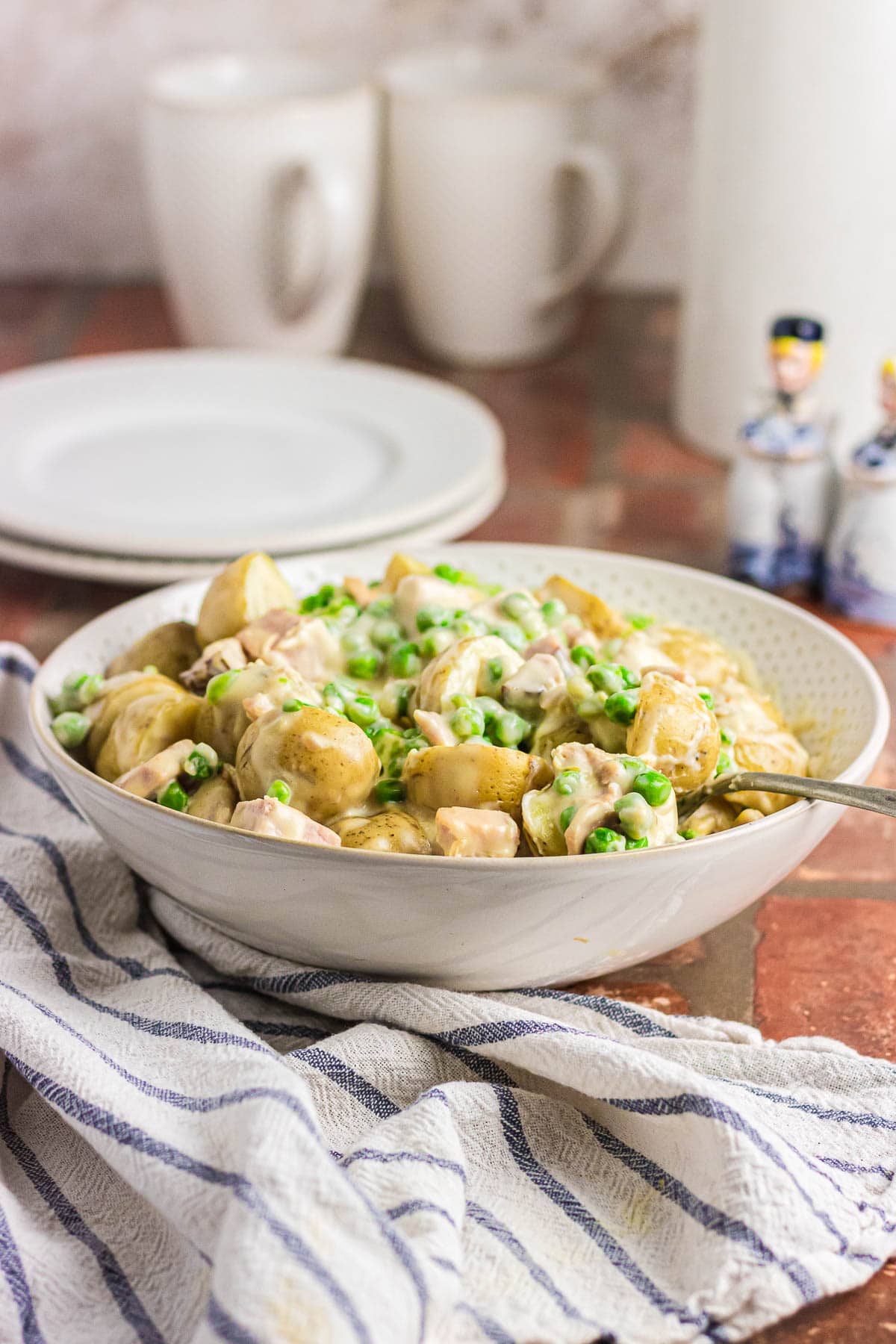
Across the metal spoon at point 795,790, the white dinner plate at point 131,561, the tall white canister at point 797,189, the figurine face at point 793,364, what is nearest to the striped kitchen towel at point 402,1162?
the metal spoon at point 795,790

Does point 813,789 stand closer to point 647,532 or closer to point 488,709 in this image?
point 488,709

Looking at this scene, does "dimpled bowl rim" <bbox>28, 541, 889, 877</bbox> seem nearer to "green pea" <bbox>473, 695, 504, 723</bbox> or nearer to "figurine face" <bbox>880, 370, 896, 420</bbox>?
"green pea" <bbox>473, 695, 504, 723</bbox>

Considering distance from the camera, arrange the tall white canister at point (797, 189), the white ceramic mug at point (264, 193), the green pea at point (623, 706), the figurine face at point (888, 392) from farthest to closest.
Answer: the white ceramic mug at point (264, 193) < the tall white canister at point (797, 189) < the figurine face at point (888, 392) < the green pea at point (623, 706)

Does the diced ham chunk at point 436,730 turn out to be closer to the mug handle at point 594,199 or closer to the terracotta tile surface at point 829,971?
the terracotta tile surface at point 829,971

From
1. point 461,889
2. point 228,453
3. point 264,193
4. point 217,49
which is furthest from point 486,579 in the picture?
point 217,49

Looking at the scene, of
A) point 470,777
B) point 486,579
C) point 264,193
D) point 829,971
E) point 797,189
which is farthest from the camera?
point 264,193

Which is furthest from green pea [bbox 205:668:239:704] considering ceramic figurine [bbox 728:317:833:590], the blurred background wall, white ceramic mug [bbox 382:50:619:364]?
the blurred background wall

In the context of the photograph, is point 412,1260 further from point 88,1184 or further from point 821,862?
point 821,862
